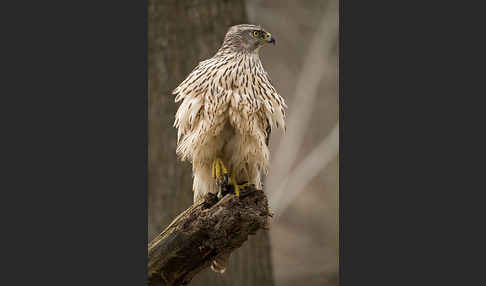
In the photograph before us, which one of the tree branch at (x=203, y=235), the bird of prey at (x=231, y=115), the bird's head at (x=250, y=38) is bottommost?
the tree branch at (x=203, y=235)

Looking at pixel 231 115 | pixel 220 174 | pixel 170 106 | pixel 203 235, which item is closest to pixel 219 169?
pixel 220 174

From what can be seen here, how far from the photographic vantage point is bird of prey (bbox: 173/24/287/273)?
13.6 ft

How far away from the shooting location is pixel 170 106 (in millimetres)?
4875

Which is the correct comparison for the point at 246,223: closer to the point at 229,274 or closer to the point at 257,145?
the point at 257,145

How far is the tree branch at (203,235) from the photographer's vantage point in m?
3.91

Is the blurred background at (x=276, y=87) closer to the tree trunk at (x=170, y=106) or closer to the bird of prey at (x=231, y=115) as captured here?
the tree trunk at (x=170, y=106)

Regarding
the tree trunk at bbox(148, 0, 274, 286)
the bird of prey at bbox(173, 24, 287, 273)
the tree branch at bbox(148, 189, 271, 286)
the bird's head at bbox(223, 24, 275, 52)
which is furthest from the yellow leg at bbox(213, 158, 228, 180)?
the bird's head at bbox(223, 24, 275, 52)

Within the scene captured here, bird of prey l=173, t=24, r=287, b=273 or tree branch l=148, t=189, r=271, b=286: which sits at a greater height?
bird of prey l=173, t=24, r=287, b=273

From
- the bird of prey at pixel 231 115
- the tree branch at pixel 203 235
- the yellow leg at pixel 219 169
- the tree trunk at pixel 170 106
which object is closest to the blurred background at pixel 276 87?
the tree trunk at pixel 170 106

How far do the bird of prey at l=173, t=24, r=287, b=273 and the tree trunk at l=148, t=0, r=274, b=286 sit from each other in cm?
46

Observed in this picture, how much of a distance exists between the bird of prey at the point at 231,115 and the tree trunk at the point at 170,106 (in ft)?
1.52

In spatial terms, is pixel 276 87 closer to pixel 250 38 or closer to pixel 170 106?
pixel 250 38

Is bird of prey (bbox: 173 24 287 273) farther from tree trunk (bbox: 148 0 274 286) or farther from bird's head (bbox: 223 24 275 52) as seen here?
tree trunk (bbox: 148 0 274 286)

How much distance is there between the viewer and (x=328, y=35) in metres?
5.02
